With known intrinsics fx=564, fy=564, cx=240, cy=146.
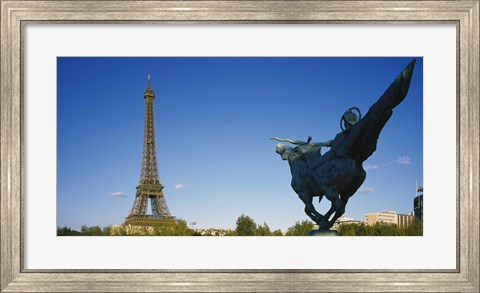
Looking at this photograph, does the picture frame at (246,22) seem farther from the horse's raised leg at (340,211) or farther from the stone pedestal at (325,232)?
the horse's raised leg at (340,211)

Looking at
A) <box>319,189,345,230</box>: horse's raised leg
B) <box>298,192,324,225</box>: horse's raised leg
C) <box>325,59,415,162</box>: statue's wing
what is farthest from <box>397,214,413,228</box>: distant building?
<box>298,192,324,225</box>: horse's raised leg

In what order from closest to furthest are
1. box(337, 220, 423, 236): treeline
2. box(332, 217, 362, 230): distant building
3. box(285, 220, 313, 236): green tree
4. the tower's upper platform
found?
1. box(337, 220, 423, 236): treeline
2. box(332, 217, 362, 230): distant building
3. box(285, 220, 313, 236): green tree
4. the tower's upper platform

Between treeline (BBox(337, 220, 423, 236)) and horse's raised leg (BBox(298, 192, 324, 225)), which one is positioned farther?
horse's raised leg (BBox(298, 192, 324, 225))

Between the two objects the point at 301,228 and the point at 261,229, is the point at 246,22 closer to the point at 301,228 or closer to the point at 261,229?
the point at 261,229

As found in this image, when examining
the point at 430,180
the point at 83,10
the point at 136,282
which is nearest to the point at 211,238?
the point at 136,282

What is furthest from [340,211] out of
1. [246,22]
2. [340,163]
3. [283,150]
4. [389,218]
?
[246,22]

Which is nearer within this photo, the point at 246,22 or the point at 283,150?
the point at 246,22

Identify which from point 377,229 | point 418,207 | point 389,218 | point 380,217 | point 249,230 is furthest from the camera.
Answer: point 249,230

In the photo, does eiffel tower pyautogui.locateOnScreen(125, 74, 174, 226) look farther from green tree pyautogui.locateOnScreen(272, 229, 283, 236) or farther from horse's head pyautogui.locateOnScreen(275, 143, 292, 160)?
horse's head pyautogui.locateOnScreen(275, 143, 292, 160)
